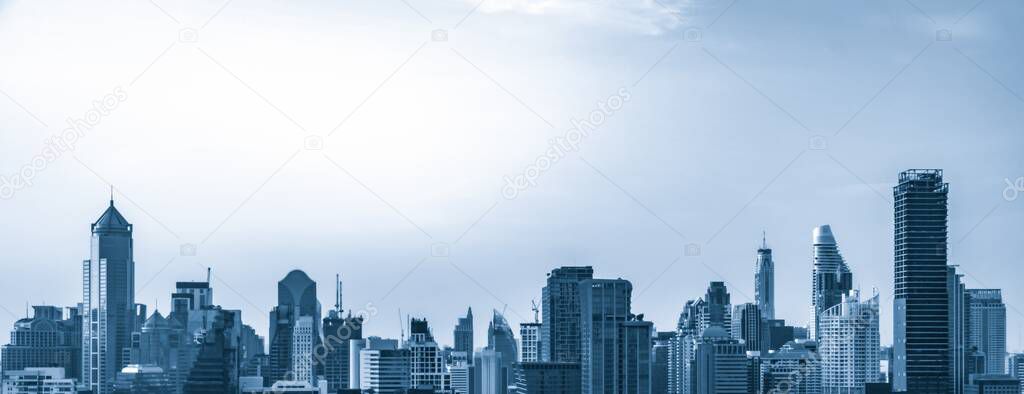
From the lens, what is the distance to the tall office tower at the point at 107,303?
23.0 metres

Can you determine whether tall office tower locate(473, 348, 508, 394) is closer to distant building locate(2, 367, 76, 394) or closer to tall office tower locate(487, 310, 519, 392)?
tall office tower locate(487, 310, 519, 392)

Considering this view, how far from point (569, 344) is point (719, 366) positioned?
279 centimetres

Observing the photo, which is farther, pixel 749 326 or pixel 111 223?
pixel 749 326

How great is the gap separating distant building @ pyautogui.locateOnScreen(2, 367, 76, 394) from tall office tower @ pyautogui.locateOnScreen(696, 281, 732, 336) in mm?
11499

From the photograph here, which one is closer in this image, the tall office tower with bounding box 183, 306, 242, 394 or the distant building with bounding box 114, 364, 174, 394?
the tall office tower with bounding box 183, 306, 242, 394

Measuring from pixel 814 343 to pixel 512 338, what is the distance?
663 centimetres

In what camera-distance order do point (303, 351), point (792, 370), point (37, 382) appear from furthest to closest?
point (792, 370)
point (303, 351)
point (37, 382)

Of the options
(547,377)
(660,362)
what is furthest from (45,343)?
(660,362)

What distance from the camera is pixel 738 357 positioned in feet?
85.1

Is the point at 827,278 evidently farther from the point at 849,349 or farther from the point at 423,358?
the point at 423,358

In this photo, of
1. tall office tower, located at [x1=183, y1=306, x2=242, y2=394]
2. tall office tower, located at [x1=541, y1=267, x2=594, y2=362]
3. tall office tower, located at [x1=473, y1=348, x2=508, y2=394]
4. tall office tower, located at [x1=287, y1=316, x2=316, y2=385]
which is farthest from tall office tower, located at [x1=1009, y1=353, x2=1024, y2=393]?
tall office tower, located at [x1=183, y1=306, x2=242, y2=394]

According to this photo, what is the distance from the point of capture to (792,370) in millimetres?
26672

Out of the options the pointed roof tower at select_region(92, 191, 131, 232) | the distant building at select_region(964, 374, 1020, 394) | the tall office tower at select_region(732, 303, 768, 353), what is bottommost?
the distant building at select_region(964, 374, 1020, 394)

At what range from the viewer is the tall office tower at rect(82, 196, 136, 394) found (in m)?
23.0
